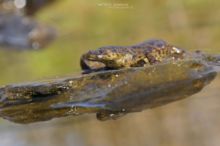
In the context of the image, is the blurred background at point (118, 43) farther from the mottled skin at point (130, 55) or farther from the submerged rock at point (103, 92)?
the mottled skin at point (130, 55)

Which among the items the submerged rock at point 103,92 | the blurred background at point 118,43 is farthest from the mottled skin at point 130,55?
the blurred background at point 118,43

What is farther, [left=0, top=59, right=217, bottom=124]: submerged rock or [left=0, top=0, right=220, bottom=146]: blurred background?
[left=0, top=59, right=217, bottom=124]: submerged rock

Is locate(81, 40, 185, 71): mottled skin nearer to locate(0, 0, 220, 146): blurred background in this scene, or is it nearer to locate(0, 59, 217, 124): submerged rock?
locate(0, 59, 217, 124): submerged rock

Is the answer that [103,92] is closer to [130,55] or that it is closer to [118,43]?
[130,55]

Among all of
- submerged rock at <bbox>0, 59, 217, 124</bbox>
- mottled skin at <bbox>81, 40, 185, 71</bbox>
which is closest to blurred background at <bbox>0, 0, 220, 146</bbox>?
submerged rock at <bbox>0, 59, 217, 124</bbox>

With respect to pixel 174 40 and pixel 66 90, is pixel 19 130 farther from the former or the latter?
pixel 174 40

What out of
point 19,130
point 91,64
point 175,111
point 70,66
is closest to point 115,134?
point 175,111
